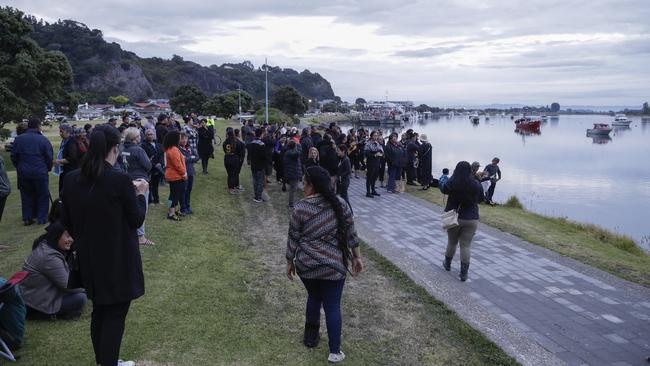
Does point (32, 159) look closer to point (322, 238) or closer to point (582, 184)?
point (322, 238)

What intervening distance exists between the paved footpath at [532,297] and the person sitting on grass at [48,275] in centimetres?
416

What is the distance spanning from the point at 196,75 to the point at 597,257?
14963 centimetres

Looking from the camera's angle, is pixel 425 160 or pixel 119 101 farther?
pixel 119 101

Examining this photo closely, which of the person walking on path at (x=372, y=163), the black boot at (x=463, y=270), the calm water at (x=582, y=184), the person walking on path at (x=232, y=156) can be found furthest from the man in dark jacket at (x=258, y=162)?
the calm water at (x=582, y=184)

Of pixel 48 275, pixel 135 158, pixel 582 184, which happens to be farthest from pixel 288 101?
pixel 48 275

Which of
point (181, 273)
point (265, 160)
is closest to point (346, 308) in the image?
point (181, 273)

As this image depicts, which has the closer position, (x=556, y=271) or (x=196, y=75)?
(x=556, y=271)

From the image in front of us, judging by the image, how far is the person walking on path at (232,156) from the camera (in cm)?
1195

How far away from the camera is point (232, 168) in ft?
41.3

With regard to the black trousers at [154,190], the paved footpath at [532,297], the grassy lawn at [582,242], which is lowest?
the grassy lawn at [582,242]

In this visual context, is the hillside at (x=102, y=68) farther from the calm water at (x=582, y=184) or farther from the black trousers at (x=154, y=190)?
the black trousers at (x=154, y=190)

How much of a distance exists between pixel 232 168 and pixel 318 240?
29.4 ft

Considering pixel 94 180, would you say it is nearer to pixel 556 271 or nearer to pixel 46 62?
pixel 556 271

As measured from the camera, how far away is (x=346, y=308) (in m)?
5.60
